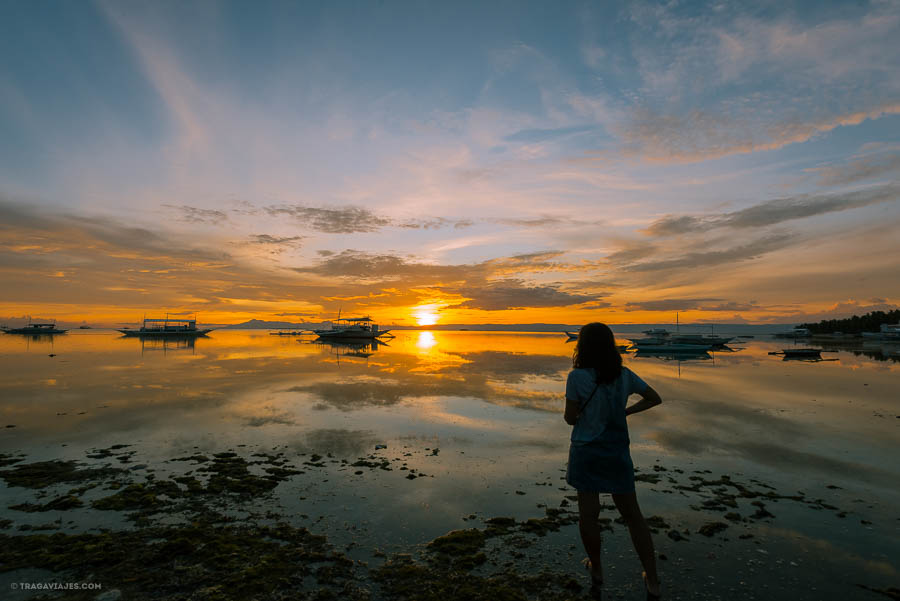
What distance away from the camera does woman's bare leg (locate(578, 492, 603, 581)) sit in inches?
190

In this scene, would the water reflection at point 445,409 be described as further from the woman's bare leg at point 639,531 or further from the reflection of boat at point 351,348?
the reflection of boat at point 351,348

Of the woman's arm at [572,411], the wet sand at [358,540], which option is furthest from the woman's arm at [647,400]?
the wet sand at [358,540]

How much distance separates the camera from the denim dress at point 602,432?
15.3 ft

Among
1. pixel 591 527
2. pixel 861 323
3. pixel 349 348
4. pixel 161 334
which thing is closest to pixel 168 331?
pixel 161 334

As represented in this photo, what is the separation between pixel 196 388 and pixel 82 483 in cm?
1410

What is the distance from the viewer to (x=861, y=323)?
12606cm

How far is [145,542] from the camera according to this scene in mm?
5891

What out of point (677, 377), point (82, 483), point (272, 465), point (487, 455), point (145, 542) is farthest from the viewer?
point (677, 377)

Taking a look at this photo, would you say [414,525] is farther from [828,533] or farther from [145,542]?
[828,533]

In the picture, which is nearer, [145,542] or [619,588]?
[619,588]

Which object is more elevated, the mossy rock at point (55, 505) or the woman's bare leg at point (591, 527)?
the woman's bare leg at point (591, 527)

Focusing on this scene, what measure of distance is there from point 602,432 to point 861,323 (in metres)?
173

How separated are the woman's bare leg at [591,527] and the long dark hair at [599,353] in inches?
55.7

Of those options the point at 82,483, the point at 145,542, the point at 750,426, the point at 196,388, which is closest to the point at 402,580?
the point at 145,542
